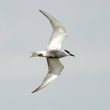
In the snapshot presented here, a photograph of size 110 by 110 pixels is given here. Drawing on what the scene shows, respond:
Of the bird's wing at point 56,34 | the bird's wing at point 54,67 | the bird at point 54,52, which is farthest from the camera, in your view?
the bird's wing at point 56,34

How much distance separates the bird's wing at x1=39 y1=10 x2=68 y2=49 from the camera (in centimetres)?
3531

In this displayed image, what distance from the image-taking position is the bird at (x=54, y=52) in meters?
33.3

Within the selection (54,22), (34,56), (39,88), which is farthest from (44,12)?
(39,88)

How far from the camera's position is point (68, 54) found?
112ft

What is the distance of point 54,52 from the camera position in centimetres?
3397

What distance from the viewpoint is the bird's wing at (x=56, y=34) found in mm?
35312

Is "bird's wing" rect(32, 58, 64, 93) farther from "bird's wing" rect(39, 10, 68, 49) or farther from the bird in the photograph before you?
"bird's wing" rect(39, 10, 68, 49)

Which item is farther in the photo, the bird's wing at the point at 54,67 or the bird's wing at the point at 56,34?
the bird's wing at the point at 56,34

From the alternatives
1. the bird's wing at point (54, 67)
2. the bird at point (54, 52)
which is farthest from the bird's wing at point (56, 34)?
the bird's wing at point (54, 67)

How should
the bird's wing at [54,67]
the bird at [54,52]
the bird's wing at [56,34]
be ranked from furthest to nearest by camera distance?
the bird's wing at [56,34] < the bird's wing at [54,67] < the bird at [54,52]

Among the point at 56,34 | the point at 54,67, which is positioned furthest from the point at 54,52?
the point at 56,34

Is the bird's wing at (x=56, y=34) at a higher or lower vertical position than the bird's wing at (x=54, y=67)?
higher

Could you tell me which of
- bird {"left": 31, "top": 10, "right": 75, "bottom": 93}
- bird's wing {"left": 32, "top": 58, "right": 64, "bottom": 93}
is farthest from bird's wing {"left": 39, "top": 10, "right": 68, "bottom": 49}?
bird's wing {"left": 32, "top": 58, "right": 64, "bottom": 93}

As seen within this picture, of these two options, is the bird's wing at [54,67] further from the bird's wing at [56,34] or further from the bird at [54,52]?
the bird's wing at [56,34]
